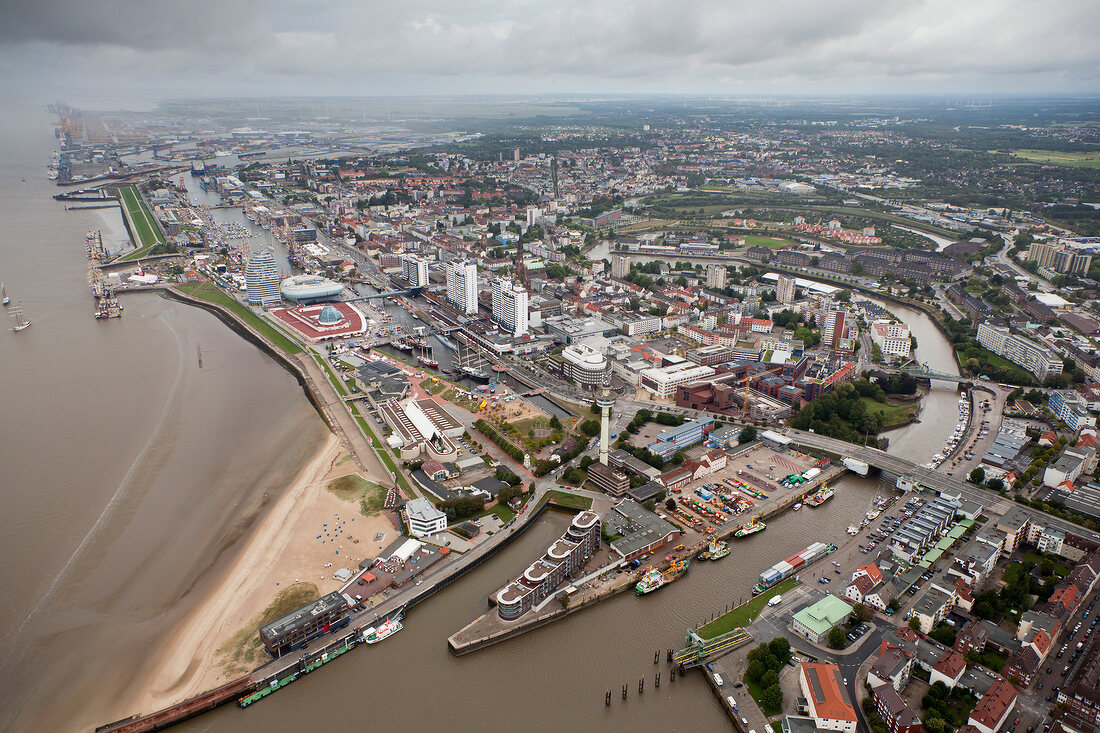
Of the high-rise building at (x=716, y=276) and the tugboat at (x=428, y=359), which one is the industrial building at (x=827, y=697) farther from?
the high-rise building at (x=716, y=276)

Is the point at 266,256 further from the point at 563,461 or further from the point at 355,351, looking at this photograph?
the point at 563,461

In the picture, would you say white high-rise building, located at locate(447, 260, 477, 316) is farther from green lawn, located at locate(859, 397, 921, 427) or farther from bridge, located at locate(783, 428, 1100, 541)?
green lawn, located at locate(859, 397, 921, 427)

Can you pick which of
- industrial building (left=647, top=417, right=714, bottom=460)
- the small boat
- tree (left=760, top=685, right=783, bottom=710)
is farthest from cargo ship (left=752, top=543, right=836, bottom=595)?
the small boat

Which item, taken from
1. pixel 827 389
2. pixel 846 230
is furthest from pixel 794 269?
pixel 827 389

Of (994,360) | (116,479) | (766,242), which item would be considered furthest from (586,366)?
(766,242)

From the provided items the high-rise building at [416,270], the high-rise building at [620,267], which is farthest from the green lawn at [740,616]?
the high-rise building at [620,267]
